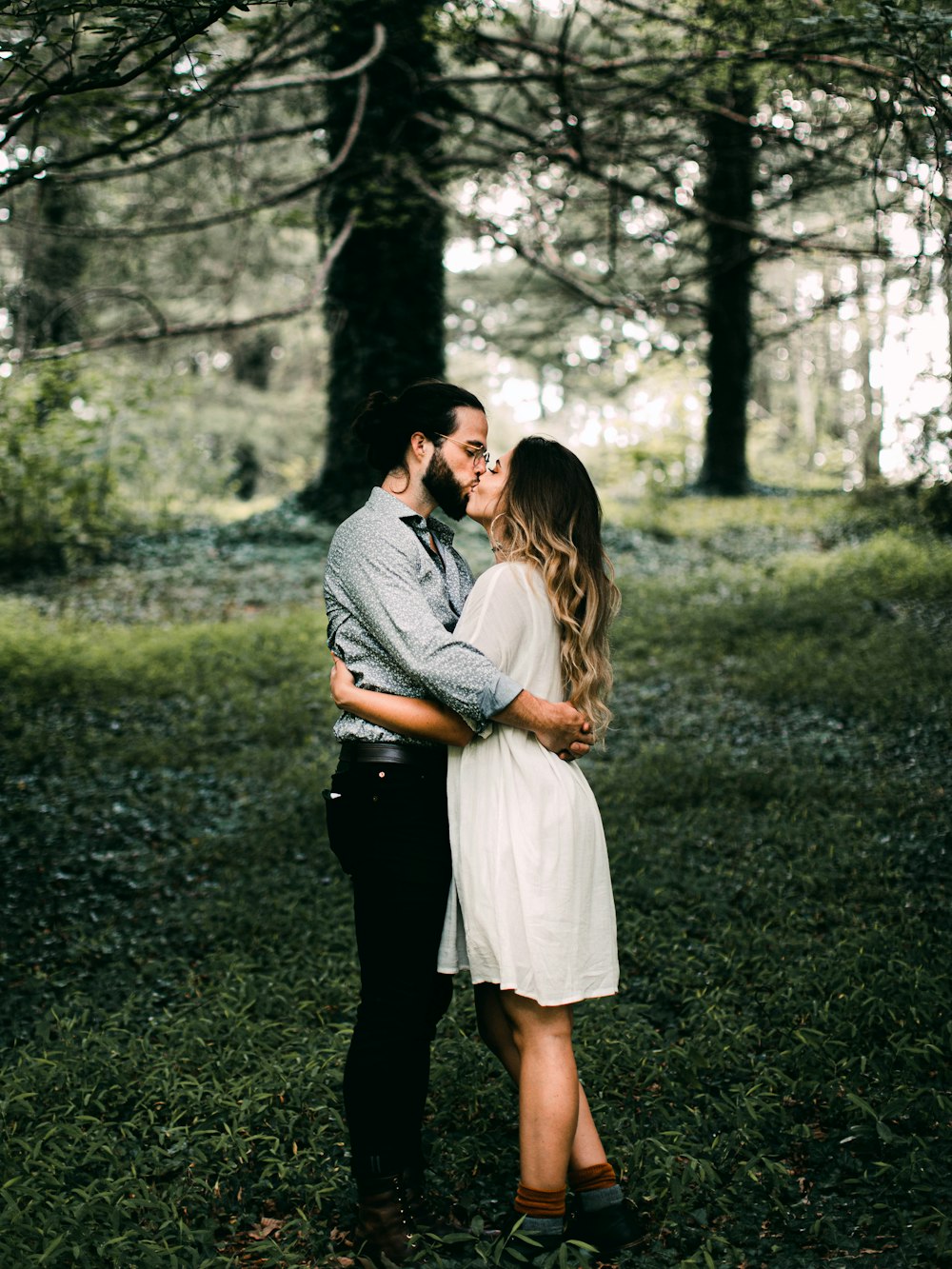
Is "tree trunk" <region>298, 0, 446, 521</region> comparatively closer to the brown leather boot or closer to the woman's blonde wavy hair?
the woman's blonde wavy hair

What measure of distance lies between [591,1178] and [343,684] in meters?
1.50

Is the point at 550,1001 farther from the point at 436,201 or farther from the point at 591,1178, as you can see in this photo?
the point at 436,201

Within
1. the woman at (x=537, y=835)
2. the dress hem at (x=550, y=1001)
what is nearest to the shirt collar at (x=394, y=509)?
the woman at (x=537, y=835)

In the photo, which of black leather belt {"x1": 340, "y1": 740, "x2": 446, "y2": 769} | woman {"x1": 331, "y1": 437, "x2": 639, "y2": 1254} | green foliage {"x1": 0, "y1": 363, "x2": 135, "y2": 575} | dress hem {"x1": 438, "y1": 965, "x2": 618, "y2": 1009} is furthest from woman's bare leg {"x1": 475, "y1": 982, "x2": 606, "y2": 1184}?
green foliage {"x1": 0, "y1": 363, "x2": 135, "y2": 575}

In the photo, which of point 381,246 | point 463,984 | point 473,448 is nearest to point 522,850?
point 473,448

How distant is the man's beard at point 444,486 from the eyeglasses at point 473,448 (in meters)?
0.05

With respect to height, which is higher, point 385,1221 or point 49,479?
point 49,479

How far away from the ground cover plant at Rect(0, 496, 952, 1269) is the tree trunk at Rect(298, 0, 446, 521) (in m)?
2.62

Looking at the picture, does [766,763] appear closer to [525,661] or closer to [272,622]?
[525,661]

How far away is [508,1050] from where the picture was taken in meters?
2.97

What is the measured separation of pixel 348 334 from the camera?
11008 mm

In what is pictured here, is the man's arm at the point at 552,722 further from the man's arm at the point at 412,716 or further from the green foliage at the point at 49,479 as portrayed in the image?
the green foliage at the point at 49,479

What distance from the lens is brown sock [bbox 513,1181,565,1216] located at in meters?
2.73

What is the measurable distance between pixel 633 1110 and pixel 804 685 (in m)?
4.99
